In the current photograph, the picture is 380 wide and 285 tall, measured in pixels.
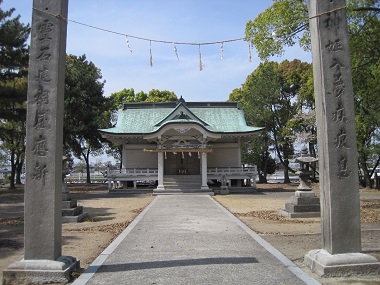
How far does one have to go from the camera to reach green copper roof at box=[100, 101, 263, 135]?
30344mm

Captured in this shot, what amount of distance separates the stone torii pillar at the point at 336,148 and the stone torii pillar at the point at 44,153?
4.35 meters

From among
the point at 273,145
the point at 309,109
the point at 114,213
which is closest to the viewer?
the point at 114,213

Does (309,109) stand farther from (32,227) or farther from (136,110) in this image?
(32,227)

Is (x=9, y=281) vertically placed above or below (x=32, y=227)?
below

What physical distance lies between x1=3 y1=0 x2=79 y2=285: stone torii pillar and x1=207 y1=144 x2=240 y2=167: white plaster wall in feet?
85.2

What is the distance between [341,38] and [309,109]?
109 ft

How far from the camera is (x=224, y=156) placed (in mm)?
32031

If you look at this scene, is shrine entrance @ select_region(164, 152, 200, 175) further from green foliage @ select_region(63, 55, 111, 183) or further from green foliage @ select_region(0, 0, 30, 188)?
green foliage @ select_region(0, 0, 30, 188)

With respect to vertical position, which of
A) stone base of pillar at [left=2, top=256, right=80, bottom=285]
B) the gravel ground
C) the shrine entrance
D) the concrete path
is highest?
the shrine entrance

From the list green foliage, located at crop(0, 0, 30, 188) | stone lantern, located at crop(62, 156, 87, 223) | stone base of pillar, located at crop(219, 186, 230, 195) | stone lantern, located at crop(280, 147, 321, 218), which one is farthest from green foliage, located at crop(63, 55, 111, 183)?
stone lantern, located at crop(280, 147, 321, 218)

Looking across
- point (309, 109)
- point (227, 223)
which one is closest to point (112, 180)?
point (227, 223)

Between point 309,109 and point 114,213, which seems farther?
point 309,109

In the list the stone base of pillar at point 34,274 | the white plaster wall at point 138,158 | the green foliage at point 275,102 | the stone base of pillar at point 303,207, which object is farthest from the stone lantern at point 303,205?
the green foliage at point 275,102

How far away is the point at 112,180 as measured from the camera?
2959cm
